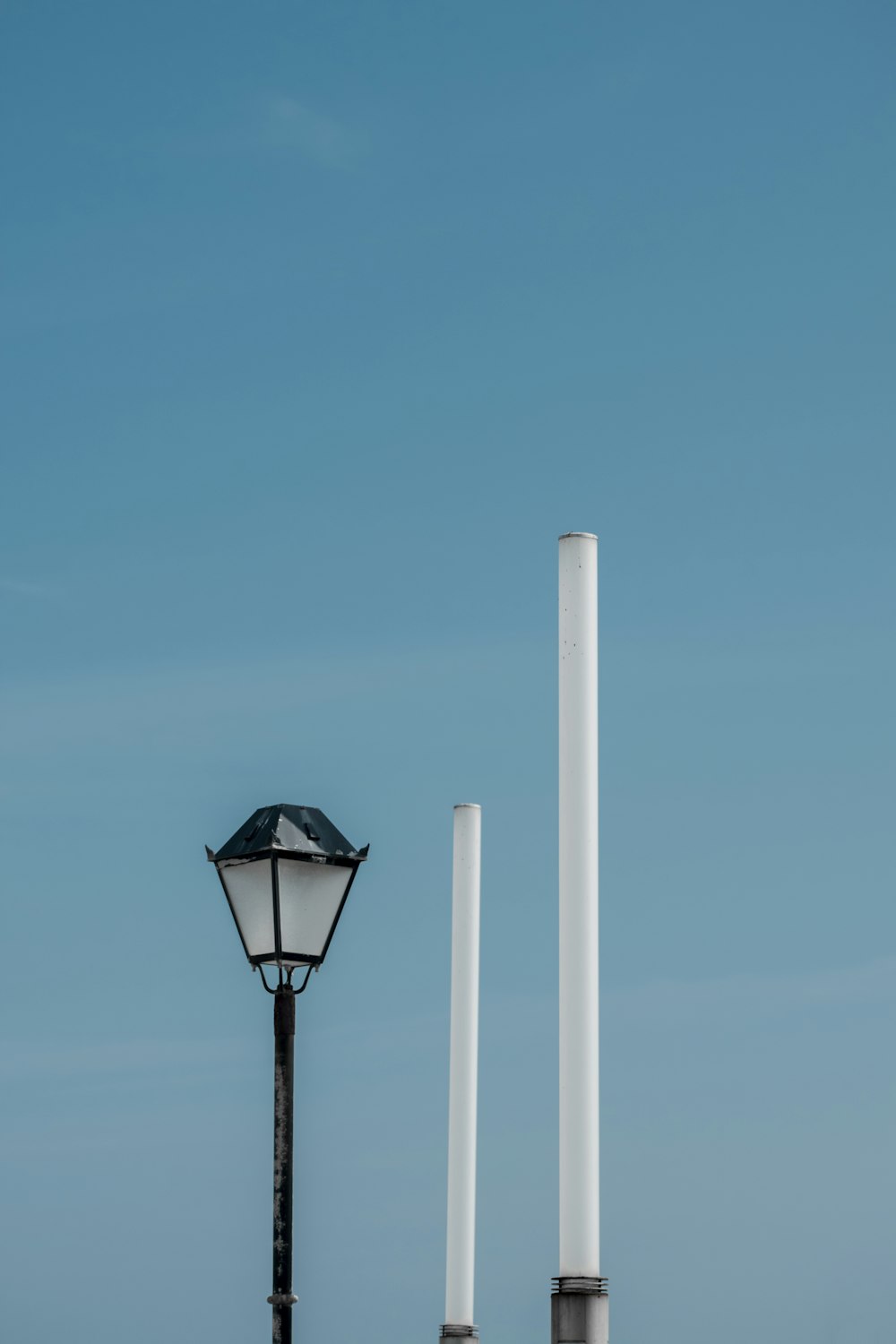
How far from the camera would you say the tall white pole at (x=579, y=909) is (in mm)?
12516

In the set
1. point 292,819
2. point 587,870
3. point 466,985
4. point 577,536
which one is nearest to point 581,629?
point 577,536

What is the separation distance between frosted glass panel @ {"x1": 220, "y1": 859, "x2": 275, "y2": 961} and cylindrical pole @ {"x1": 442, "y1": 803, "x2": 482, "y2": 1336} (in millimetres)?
14730

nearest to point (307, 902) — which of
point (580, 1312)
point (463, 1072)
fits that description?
point (580, 1312)

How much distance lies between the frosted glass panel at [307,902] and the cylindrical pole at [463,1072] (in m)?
14.7

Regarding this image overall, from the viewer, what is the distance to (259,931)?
9.39 metres

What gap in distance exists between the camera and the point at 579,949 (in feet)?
42.9

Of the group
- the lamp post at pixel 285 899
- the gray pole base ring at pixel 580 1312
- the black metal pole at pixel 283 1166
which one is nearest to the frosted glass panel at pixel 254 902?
the lamp post at pixel 285 899

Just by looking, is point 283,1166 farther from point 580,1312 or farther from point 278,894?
point 580,1312

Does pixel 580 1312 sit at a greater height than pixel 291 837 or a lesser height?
lesser

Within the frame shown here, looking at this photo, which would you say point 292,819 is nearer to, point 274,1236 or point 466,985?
point 274,1236

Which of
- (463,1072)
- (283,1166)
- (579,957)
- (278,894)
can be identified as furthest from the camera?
(463,1072)

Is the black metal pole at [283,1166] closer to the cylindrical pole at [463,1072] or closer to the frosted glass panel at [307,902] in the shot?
the frosted glass panel at [307,902]

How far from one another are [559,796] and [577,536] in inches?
74.4

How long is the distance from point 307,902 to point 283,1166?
127 cm
